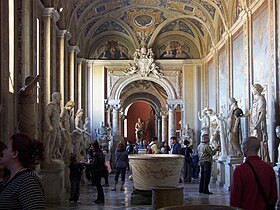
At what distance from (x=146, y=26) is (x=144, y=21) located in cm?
37

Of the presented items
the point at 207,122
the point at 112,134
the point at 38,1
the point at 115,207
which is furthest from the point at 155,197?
the point at 112,134

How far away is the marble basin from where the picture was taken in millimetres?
12516

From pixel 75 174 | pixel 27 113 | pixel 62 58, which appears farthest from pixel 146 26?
pixel 27 113

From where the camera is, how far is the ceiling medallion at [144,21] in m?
27.0

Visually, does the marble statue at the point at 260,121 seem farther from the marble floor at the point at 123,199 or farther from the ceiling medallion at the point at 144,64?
the ceiling medallion at the point at 144,64

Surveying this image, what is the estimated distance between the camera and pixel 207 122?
77.3 feet

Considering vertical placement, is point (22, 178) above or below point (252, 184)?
above

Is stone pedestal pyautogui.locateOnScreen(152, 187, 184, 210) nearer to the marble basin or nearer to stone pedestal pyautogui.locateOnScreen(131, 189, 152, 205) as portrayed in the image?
the marble basin

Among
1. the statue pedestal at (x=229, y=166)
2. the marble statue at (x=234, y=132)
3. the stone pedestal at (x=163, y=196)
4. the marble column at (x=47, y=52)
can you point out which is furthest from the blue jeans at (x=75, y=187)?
the marble statue at (x=234, y=132)

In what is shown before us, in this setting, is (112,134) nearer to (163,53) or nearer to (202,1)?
(163,53)

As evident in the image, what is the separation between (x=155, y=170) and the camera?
41.2 ft

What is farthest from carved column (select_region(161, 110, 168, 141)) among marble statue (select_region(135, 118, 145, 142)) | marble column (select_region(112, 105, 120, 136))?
marble statue (select_region(135, 118, 145, 142))

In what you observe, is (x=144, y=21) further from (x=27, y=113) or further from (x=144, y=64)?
(x=27, y=113)

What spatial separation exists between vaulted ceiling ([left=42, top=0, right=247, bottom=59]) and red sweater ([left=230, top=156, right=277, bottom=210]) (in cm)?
1731
